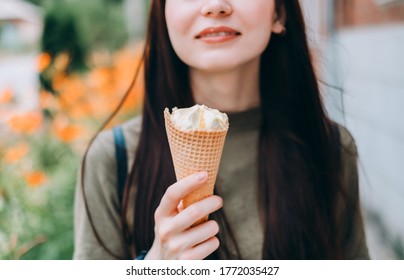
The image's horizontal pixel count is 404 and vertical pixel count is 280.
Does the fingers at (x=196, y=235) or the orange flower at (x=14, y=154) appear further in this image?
the orange flower at (x=14, y=154)

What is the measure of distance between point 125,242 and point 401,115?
7.31 feet

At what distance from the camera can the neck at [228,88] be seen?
1425 mm

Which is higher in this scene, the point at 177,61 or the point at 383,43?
the point at 177,61

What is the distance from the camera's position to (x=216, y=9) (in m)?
1.22

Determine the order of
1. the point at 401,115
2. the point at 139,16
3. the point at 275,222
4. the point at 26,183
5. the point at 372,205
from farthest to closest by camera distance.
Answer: the point at 139,16
the point at 372,205
the point at 401,115
the point at 26,183
the point at 275,222

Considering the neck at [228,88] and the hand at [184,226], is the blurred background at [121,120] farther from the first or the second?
the hand at [184,226]

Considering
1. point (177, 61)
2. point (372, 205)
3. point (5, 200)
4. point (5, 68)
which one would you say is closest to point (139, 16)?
point (5, 68)

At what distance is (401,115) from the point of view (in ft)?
9.99

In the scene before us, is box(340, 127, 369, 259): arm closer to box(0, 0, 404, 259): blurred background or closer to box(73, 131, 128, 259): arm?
box(0, 0, 404, 259): blurred background

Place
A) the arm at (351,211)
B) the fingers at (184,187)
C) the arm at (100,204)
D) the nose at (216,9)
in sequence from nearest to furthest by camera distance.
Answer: the fingers at (184,187) → the nose at (216,9) → the arm at (100,204) → the arm at (351,211)

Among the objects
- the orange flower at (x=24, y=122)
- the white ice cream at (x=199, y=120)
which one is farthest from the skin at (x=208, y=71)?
the orange flower at (x=24, y=122)

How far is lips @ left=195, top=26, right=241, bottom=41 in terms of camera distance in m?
1.24

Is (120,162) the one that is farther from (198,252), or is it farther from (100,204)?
(198,252)
